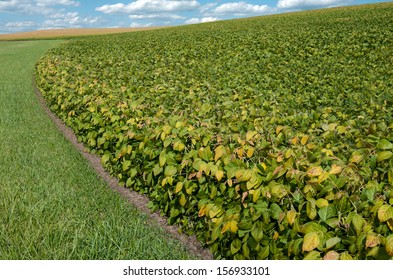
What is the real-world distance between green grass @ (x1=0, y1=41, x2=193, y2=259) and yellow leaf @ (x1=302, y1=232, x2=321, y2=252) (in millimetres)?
1358

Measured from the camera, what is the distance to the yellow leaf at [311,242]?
215 cm

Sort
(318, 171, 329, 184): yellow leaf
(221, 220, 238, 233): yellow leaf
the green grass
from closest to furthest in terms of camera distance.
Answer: (318, 171, 329, 184): yellow leaf
(221, 220, 238, 233): yellow leaf
the green grass

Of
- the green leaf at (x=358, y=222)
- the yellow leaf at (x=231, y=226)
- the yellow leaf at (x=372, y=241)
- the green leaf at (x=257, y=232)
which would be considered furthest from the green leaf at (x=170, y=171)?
the yellow leaf at (x=372, y=241)

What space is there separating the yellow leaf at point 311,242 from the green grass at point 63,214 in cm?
136

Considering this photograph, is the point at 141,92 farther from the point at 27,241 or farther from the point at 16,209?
the point at 27,241

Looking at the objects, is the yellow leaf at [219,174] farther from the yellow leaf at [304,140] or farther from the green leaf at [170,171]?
the yellow leaf at [304,140]

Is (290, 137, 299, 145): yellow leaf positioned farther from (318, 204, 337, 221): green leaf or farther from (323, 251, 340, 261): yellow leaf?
(323, 251, 340, 261): yellow leaf

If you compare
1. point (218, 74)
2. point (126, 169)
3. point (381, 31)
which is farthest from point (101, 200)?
point (381, 31)

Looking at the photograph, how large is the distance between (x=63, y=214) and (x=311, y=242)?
2638mm

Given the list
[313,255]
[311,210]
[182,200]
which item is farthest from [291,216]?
[182,200]

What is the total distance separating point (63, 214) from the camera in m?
3.78

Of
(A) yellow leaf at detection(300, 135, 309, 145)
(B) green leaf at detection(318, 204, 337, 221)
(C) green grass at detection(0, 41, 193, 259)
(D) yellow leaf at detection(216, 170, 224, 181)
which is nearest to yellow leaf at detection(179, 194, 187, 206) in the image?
(C) green grass at detection(0, 41, 193, 259)

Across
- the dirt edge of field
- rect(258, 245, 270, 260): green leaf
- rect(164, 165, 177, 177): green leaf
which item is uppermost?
rect(164, 165, 177, 177): green leaf

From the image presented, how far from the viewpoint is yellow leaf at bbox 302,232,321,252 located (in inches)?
84.7
